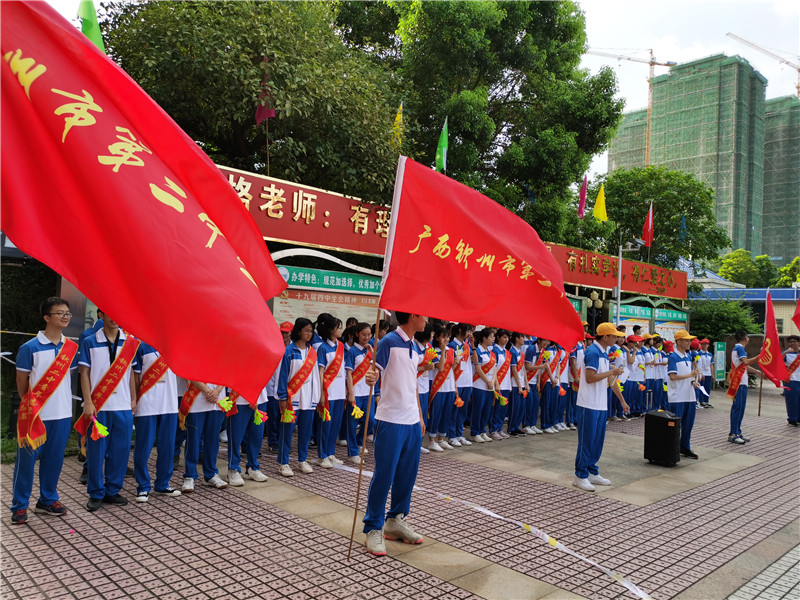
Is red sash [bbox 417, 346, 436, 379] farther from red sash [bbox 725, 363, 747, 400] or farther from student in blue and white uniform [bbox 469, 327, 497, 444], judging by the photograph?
red sash [bbox 725, 363, 747, 400]

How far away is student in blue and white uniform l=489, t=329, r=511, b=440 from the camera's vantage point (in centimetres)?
1002

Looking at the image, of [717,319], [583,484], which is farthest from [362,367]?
[717,319]

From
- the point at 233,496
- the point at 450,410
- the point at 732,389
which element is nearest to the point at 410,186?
the point at 233,496

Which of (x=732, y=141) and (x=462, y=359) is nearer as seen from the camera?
(x=462, y=359)

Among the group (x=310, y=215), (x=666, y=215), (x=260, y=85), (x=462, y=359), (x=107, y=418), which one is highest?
(x=666, y=215)

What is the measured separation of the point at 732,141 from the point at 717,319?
2918 cm

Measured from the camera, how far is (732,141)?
45.6m

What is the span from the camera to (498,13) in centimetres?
1466

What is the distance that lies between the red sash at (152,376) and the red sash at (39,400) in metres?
0.74

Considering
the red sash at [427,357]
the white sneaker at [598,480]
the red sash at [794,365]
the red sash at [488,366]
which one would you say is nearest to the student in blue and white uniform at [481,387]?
the red sash at [488,366]

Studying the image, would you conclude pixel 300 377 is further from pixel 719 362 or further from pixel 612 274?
pixel 719 362

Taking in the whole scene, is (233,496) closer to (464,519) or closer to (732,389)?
(464,519)

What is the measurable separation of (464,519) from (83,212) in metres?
4.42

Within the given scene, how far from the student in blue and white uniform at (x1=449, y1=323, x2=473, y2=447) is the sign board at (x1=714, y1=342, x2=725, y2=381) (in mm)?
14298
